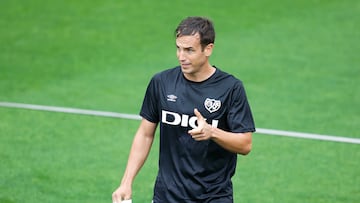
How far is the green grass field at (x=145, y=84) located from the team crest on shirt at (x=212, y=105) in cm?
328

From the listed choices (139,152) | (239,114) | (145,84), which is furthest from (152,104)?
(145,84)

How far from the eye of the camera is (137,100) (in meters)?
13.8

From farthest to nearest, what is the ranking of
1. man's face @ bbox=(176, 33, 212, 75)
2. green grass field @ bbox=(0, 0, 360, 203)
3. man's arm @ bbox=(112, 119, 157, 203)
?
green grass field @ bbox=(0, 0, 360, 203) < man's arm @ bbox=(112, 119, 157, 203) < man's face @ bbox=(176, 33, 212, 75)

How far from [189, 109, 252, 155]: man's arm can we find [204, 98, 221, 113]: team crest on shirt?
275mm

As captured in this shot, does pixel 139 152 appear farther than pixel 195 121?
Yes

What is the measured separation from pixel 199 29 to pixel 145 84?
7092 mm

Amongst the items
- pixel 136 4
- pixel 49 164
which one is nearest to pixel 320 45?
pixel 136 4

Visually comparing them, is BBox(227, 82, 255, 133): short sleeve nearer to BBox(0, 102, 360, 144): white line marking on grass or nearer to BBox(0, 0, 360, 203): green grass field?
BBox(0, 0, 360, 203): green grass field

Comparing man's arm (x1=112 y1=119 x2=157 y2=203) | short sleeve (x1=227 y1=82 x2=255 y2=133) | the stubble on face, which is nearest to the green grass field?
man's arm (x1=112 y1=119 x2=157 y2=203)

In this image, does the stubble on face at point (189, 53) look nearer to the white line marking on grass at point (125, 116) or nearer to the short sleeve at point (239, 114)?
Result: the short sleeve at point (239, 114)

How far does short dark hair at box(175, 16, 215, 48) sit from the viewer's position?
7.37 meters

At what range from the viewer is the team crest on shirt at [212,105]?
744 centimetres

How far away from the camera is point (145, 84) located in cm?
1445

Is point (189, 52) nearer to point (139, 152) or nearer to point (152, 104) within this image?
point (152, 104)
